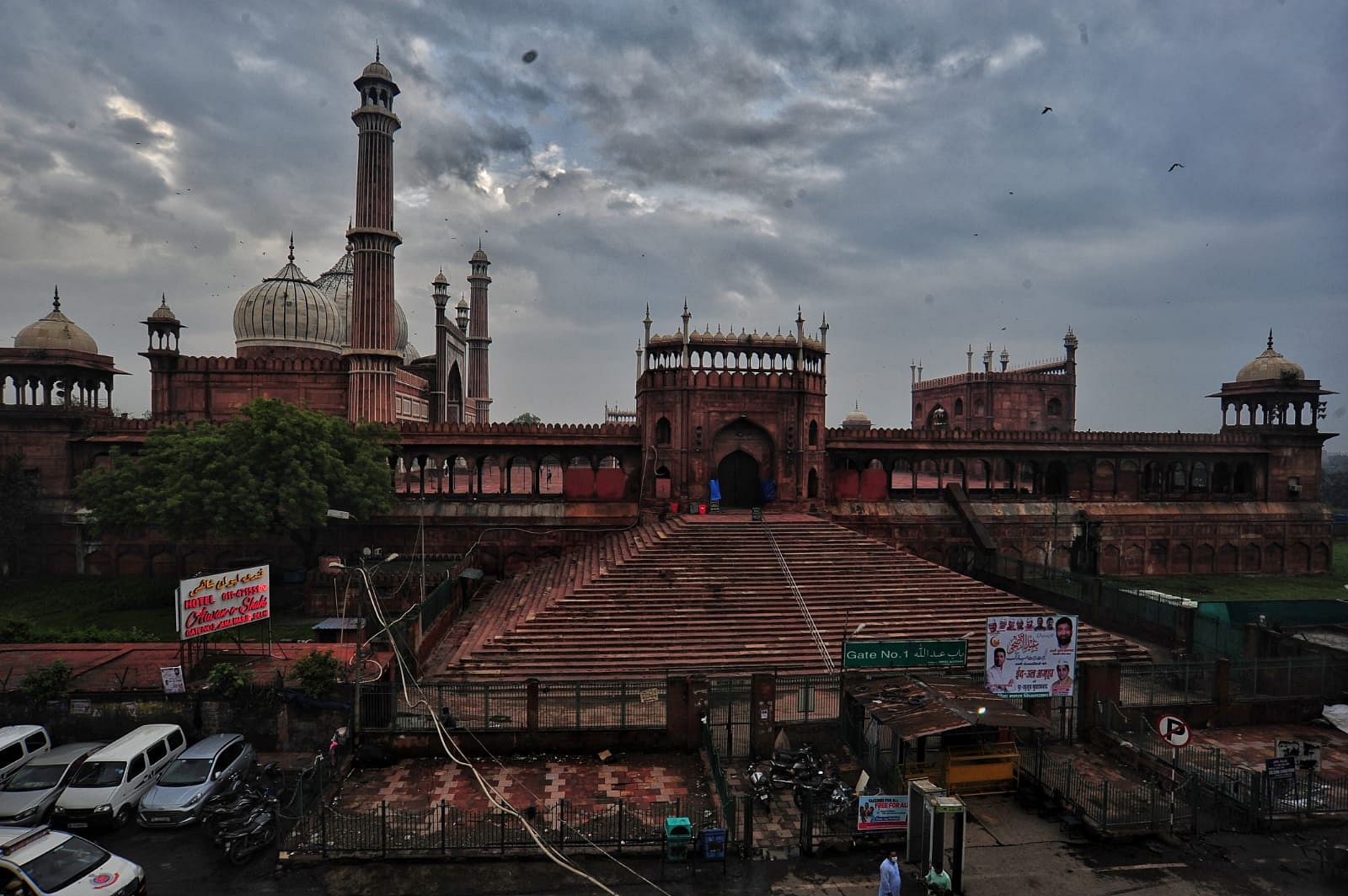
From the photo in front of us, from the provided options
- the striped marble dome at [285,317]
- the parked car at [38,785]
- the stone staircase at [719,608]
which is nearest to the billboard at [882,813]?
the stone staircase at [719,608]

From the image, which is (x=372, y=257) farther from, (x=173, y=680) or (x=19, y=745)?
(x=19, y=745)

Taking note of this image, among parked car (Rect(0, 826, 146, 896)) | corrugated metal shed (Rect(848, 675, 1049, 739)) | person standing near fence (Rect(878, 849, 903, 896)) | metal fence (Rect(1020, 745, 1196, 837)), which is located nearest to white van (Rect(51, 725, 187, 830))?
parked car (Rect(0, 826, 146, 896))

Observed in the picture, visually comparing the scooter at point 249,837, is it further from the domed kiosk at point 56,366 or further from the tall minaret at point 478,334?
the tall minaret at point 478,334

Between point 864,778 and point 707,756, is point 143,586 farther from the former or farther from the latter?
point 864,778

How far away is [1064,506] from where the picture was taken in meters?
38.3

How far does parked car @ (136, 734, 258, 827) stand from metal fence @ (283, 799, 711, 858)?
7.60 ft

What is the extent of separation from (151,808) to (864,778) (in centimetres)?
1297

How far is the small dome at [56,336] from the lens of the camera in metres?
34.7

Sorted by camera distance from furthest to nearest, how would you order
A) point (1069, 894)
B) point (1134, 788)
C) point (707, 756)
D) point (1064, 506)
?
point (1064, 506) → point (707, 756) → point (1134, 788) → point (1069, 894)

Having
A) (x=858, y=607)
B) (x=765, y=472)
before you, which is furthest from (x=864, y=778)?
(x=765, y=472)

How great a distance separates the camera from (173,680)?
54.9ft

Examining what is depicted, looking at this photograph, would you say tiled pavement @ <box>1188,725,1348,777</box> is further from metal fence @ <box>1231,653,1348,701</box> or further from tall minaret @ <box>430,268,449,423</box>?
tall minaret @ <box>430,268,449,423</box>

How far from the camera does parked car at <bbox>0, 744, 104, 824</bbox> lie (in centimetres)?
1332

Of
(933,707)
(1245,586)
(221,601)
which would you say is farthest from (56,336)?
(1245,586)
